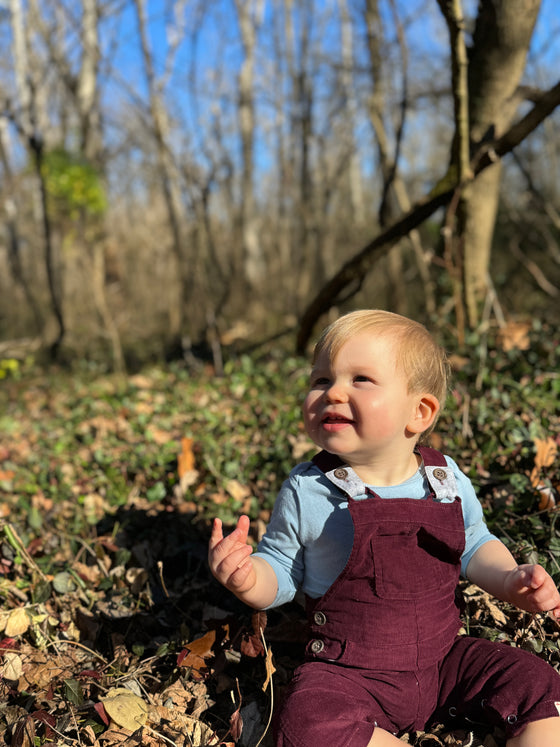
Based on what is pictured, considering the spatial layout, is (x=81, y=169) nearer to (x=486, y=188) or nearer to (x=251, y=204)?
(x=251, y=204)

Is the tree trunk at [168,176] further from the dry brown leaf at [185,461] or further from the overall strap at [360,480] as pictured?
the overall strap at [360,480]

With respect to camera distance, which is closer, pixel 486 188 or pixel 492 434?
pixel 492 434

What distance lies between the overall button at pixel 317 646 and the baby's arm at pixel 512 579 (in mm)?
503

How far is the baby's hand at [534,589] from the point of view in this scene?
156 centimetres

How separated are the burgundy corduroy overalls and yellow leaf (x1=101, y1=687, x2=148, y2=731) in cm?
48

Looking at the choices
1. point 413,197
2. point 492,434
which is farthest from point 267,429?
point 413,197

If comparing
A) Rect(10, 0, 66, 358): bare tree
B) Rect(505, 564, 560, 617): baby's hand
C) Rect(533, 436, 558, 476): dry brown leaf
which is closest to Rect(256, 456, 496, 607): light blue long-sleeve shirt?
Rect(505, 564, 560, 617): baby's hand

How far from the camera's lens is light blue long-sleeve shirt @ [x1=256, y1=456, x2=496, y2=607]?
1731 millimetres

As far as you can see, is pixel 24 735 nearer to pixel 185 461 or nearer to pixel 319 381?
pixel 319 381

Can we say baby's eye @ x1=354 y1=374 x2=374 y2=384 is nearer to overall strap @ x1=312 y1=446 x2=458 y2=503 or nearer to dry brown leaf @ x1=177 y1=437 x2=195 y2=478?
overall strap @ x1=312 y1=446 x2=458 y2=503

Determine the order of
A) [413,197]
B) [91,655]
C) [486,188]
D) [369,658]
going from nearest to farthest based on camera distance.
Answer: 1. [369,658]
2. [91,655]
3. [486,188]
4. [413,197]

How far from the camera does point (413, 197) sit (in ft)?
68.2

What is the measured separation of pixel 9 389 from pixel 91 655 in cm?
586

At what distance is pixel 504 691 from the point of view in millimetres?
1587
